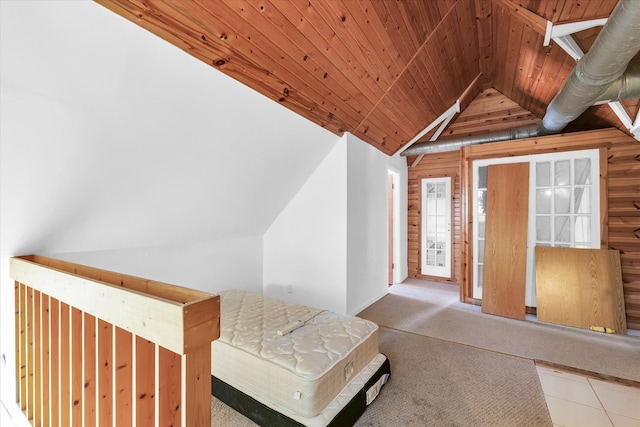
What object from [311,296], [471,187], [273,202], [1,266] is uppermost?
[471,187]

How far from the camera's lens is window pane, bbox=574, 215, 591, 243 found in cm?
304

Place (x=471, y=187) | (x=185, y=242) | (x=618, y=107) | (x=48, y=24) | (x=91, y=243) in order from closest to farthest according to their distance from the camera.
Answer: (x=48, y=24), (x=91, y=243), (x=618, y=107), (x=185, y=242), (x=471, y=187)

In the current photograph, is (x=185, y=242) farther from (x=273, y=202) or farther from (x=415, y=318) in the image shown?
(x=415, y=318)

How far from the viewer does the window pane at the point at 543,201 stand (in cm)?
325

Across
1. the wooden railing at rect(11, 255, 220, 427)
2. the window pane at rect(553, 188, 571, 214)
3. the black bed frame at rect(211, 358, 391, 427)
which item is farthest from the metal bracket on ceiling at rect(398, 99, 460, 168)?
the wooden railing at rect(11, 255, 220, 427)

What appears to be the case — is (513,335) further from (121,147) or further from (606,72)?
(121,147)

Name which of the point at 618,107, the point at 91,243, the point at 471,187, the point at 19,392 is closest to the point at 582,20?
the point at 618,107

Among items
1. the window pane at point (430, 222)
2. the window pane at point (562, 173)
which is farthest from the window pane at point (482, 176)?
the window pane at point (430, 222)

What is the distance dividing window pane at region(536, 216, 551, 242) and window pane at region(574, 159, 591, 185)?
1.70ft

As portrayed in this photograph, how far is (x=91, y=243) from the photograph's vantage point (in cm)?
209

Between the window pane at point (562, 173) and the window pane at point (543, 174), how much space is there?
2.6 inches

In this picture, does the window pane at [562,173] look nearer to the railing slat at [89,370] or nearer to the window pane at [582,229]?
the window pane at [582,229]

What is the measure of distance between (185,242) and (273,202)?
1.05m

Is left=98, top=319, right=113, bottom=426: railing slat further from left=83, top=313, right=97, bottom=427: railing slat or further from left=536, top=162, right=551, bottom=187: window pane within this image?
left=536, top=162, right=551, bottom=187: window pane
